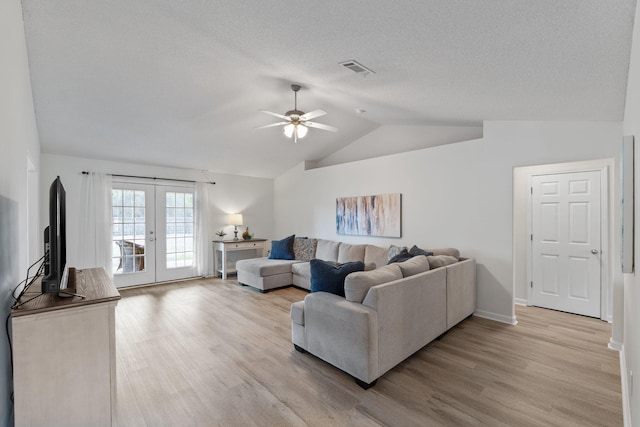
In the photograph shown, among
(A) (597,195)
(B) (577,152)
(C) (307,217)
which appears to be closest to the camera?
(B) (577,152)

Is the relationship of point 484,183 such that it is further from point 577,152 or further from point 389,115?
point 389,115

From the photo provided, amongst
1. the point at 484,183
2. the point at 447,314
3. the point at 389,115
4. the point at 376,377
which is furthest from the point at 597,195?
the point at 376,377

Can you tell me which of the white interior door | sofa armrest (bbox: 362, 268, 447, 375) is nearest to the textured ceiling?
the white interior door

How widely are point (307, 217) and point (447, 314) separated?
394 centimetres

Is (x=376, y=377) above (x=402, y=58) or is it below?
below

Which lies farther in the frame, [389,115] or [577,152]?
[389,115]

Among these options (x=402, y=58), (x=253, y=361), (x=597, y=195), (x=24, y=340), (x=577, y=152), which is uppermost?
(x=402, y=58)

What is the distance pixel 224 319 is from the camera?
12.8 ft

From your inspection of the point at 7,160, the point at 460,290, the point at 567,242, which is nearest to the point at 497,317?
the point at 460,290

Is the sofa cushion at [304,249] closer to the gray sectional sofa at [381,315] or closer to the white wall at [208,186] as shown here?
the white wall at [208,186]

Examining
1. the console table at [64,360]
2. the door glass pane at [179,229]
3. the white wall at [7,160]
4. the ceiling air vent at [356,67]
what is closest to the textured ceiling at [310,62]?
the ceiling air vent at [356,67]

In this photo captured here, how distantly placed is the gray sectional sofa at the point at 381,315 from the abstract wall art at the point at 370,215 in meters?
1.49

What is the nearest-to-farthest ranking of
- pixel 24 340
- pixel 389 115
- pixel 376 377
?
1. pixel 24 340
2. pixel 376 377
3. pixel 389 115

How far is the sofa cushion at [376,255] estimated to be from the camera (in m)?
4.86
